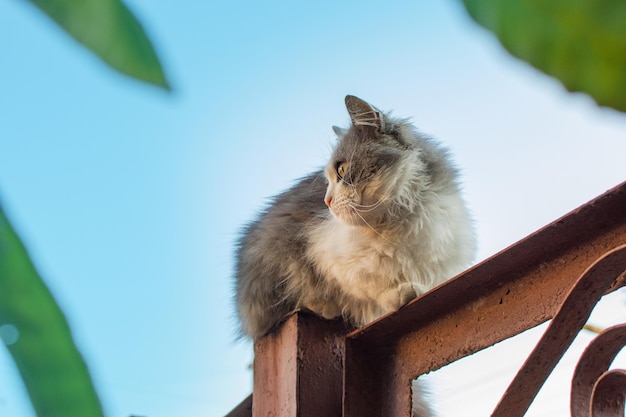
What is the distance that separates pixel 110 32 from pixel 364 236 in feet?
2.61

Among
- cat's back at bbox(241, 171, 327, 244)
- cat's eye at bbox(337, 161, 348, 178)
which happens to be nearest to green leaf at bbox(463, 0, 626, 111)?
cat's eye at bbox(337, 161, 348, 178)

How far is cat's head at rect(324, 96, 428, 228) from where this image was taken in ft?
6.20

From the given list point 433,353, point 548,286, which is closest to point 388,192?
point 433,353

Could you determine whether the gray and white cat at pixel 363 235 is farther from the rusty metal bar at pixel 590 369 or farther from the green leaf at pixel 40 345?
the rusty metal bar at pixel 590 369

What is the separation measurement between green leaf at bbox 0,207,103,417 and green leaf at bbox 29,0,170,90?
0.40m

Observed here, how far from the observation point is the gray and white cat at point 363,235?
74.1 inches

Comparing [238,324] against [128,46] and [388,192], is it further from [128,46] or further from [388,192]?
[128,46]

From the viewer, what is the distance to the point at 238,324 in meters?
2.19

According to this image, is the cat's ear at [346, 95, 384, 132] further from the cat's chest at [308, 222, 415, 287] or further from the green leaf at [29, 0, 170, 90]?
the green leaf at [29, 0, 170, 90]

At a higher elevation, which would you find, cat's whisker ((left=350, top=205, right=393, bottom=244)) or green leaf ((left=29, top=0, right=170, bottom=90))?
green leaf ((left=29, top=0, right=170, bottom=90))

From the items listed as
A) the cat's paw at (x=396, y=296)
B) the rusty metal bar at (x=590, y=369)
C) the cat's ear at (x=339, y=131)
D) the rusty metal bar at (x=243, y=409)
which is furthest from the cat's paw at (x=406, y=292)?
the rusty metal bar at (x=590, y=369)

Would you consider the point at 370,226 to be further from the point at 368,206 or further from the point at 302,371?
the point at 302,371

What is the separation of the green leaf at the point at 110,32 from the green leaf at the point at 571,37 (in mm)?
742

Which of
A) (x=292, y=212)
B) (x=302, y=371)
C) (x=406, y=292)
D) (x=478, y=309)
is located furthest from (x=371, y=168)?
(x=478, y=309)
